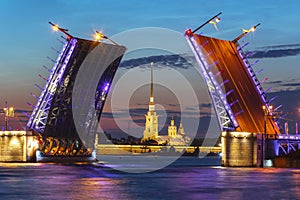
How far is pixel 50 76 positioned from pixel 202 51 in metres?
15.0

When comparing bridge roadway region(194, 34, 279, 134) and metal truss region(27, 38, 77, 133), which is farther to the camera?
metal truss region(27, 38, 77, 133)

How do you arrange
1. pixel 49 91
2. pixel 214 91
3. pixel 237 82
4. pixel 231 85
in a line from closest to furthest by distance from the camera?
pixel 231 85 < pixel 237 82 < pixel 214 91 < pixel 49 91

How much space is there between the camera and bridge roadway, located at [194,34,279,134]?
55.7 metres

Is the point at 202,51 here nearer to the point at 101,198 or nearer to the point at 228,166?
the point at 228,166

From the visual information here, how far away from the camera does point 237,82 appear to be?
57062 mm

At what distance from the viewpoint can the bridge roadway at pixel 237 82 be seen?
55.7 metres

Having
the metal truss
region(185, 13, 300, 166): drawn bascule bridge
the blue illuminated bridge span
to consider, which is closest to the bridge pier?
region(185, 13, 300, 166): drawn bascule bridge

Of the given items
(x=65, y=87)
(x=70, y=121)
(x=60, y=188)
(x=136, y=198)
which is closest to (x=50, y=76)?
(x=65, y=87)

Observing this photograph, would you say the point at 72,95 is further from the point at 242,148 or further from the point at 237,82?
the point at 242,148

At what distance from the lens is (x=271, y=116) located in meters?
59.3

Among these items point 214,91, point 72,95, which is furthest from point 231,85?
point 72,95

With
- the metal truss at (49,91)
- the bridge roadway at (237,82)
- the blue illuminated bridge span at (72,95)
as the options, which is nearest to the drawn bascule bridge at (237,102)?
the bridge roadway at (237,82)

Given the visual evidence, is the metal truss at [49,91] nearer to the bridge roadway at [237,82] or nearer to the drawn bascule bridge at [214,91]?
the drawn bascule bridge at [214,91]

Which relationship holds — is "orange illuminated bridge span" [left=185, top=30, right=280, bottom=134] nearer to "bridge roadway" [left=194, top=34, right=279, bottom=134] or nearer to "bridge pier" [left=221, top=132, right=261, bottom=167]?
"bridge roadway" [left=194, top=34, right=279, bottom=134]
